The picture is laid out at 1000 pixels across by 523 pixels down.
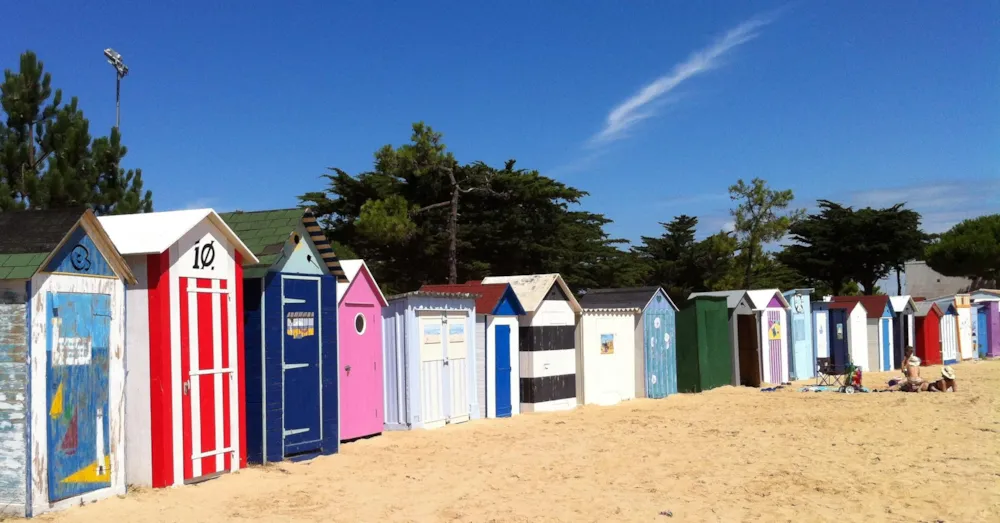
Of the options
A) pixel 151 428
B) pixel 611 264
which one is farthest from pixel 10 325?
pixel 611 264

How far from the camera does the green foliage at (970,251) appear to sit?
6222 centimetres

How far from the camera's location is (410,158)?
30.3 metres

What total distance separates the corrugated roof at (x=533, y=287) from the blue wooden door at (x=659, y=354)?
2669 mm

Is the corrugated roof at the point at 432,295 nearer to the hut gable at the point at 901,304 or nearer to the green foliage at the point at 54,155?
the green foliage at the point at 54,155

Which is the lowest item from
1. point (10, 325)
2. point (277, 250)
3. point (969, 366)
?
point (969, 366)

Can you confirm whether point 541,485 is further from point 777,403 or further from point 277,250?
point 777,403

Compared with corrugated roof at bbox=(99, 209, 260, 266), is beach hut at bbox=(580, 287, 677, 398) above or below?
below

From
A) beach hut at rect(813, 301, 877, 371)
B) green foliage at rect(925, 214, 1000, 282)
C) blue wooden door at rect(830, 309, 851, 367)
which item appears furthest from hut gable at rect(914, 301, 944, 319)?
green foliage at rect(925, 214, 1000, 282)

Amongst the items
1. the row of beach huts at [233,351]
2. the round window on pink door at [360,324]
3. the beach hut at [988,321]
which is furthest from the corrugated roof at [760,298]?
the beach hut at [988,321]

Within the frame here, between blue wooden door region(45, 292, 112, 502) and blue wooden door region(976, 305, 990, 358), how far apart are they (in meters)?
36.5

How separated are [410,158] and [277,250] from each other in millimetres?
20768

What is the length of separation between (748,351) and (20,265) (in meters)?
18.4

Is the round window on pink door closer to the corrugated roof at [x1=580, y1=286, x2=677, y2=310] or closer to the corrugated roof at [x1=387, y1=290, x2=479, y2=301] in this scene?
the corrugated roof at [x1=387, y1=290, x2=479, y2=301]

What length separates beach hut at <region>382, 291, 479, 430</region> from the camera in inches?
521
